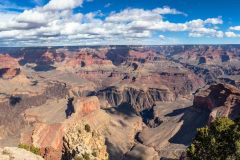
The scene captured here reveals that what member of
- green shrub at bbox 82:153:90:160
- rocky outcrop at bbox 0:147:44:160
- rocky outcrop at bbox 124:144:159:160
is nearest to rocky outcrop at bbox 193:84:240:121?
rocky outcrop at bbox 124:144:159:160

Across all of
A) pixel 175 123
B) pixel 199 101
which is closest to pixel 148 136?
pixel 175 123

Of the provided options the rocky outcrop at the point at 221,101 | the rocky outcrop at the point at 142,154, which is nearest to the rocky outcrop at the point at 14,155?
the rocky outcrop at the point at 142,154

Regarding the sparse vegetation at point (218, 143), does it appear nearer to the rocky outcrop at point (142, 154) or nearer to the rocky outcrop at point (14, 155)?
the rocky outcrop at point (14, 155)

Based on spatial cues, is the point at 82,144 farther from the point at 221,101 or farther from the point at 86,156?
the point at 221,101

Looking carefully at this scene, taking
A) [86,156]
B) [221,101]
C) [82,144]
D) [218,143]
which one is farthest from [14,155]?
[221,101]

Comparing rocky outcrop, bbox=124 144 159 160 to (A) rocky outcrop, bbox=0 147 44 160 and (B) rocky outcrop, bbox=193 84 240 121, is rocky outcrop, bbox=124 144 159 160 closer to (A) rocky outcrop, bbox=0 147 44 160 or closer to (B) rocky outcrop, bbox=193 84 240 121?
(B) rocky outcrop, bbox=193 84 240 121
